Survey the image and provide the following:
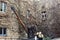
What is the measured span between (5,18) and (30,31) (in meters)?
3.02

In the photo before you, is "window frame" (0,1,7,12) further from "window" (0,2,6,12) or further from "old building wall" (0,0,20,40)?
"old building wall" (0,0,20,40)

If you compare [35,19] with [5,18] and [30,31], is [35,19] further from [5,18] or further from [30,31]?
[5,18]

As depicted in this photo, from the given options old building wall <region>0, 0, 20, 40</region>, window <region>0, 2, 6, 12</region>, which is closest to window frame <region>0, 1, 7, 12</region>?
window <region>0, 2, 6, 12</region>

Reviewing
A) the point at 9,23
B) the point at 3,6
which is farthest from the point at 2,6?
the point at 9,23

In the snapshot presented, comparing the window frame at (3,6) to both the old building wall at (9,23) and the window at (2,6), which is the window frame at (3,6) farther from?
the old building wall at (9,23)

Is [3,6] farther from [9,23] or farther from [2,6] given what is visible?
[9,23]

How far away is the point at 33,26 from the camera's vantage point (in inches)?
671

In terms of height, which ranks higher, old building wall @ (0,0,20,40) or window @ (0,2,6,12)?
window @ (0,2,6,12)

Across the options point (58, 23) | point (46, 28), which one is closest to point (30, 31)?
point (46, 28)

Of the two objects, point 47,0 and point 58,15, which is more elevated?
point 47,0

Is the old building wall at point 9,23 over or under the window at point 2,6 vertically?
under

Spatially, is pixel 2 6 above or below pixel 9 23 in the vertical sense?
above

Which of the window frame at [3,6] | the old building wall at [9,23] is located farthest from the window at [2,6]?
the old building wall at [9,23]

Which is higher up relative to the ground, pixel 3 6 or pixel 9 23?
pixel 3 6
